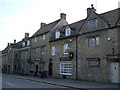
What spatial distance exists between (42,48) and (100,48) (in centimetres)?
1480

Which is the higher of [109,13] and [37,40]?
[109,13]

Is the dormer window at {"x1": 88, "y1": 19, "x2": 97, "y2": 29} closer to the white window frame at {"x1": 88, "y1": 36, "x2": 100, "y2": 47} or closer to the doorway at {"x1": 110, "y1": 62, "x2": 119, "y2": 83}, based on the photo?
the white window frame at {"x1": 88, "y1": 36, "x2": 100, "y2": 47}

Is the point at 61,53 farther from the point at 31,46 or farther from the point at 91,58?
the point at 31,46

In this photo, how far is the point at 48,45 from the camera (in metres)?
30.7

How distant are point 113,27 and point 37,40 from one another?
19.0 m

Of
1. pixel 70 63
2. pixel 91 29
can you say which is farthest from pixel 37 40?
pixel 91 29

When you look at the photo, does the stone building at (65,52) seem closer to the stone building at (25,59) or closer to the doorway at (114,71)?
the doorway at (114,71)

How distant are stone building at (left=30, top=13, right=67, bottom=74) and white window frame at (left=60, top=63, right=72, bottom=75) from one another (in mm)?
4057

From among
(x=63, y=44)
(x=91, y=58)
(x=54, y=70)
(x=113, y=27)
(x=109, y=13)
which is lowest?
(x=54, y=70)

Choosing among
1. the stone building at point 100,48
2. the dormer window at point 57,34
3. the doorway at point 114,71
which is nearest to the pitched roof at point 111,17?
the stone building at point 100,48

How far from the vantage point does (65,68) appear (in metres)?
26.0

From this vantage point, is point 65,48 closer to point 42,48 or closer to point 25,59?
point 42,48

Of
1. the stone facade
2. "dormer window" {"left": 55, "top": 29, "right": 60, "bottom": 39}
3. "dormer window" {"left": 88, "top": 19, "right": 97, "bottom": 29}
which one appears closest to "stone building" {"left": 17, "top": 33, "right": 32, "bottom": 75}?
the stone facade

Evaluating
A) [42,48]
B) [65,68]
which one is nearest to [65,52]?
[65,68]
